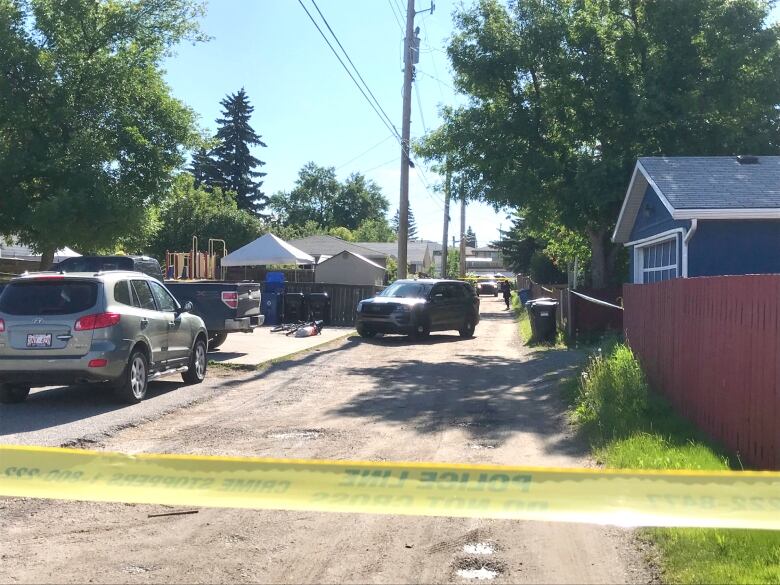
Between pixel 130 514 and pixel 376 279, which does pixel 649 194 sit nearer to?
pixel 130 514

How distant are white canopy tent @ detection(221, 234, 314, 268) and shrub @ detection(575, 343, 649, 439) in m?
19.8

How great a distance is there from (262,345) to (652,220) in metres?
9.17

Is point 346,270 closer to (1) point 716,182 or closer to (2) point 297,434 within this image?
(1) point 716,182

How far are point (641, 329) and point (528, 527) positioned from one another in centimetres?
671

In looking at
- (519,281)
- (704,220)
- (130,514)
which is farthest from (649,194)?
(519,281)

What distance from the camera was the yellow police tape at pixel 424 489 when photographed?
433 cm

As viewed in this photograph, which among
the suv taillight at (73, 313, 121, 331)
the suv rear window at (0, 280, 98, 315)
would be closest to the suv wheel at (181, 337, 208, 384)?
the suv taillight at (73, 313, 121, 331)

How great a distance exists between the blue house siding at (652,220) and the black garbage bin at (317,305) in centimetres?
1025

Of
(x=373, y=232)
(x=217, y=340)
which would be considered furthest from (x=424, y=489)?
(x=373, y=232)

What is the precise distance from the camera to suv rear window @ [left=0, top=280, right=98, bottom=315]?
991 centimetres

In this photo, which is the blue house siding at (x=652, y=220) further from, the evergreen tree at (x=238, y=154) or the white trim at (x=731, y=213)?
the evergreen tree at (x=238, y=154)

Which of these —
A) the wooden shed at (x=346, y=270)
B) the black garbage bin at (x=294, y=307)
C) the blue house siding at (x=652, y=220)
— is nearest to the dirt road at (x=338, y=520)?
the blue house siding at (x=652, y=220)

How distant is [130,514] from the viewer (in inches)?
235

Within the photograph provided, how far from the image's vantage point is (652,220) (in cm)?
1830
